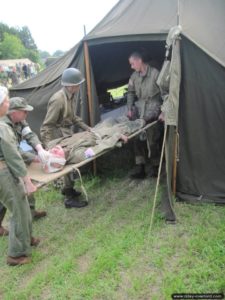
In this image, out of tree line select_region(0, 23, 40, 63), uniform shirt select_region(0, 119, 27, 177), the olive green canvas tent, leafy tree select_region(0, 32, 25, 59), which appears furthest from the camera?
tree line select_region(0, 23, 40, 63)

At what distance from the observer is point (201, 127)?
4.18m

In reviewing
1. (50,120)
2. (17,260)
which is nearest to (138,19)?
(50,120)

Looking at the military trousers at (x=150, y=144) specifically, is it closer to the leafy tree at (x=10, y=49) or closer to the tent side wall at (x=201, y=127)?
the tent side wall at (x=201, y=127)

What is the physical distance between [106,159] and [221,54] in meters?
2.46

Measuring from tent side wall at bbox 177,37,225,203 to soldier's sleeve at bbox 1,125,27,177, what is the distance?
2.01m

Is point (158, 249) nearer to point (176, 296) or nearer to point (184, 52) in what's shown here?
point (176, 296)

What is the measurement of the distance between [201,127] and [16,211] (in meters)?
2.27

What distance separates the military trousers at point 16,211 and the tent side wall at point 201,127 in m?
1.97

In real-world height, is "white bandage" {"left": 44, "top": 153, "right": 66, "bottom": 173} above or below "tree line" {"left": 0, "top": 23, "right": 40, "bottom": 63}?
above

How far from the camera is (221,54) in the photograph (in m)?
4.12

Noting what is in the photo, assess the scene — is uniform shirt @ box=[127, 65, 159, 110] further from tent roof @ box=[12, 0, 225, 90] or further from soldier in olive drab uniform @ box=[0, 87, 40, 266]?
soldier in olive drab uniform @ box=[0, 87, 40, 266]

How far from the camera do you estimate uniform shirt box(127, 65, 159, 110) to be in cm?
488

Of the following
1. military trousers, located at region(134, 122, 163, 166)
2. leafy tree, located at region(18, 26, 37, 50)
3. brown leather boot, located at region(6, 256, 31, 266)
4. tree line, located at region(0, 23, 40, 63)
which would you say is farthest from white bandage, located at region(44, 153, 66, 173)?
leafy tree, located at region(18, 26, 37, 50)

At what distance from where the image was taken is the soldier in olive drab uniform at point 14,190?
2.99 m
